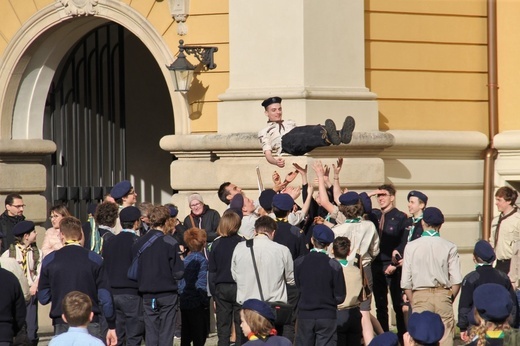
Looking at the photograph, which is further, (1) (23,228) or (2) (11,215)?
(2) (11,215)

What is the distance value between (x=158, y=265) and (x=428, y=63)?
572 centimetres

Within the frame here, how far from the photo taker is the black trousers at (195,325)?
14.5 m

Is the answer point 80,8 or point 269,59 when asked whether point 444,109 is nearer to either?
point 269,59

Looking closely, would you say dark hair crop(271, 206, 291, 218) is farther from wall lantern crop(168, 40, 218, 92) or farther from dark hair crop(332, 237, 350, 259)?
wall lantern crop(168, 40, 218, 92)

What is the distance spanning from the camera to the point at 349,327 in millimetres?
13078

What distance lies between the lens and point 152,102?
21.9 meters

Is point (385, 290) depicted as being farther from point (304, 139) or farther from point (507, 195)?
point (304, 139)

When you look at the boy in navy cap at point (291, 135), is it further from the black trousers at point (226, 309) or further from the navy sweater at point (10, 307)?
the navy sweater at point (10, 307)

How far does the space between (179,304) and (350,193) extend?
→ 7.18ft

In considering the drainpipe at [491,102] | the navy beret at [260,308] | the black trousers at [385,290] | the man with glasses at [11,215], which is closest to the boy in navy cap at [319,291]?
the black trousers at [385,290]

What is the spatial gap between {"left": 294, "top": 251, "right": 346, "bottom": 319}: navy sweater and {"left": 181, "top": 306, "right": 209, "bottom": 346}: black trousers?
7.41 feet

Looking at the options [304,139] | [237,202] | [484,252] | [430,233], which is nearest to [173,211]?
[237,202]

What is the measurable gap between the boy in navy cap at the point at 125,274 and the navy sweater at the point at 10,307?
2394mm

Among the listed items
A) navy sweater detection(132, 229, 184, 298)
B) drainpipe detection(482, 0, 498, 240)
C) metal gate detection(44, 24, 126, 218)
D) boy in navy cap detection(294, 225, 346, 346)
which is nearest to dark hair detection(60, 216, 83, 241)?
navy sweater detection(132, 229, 184, 298)
